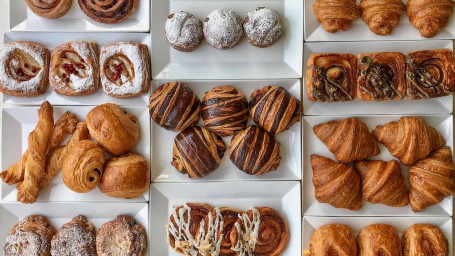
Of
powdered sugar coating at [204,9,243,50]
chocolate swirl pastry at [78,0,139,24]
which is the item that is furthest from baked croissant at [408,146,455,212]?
chocolate swirl pastry at [78,0,139,24]

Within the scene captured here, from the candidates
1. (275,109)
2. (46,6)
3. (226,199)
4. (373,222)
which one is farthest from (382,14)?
(46,6)

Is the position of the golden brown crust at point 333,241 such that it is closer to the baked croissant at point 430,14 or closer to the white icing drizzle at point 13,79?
the baked croissant at point 430,14

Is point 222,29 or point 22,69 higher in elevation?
point 222,29

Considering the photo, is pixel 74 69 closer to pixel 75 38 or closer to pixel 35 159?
pixel 75 38

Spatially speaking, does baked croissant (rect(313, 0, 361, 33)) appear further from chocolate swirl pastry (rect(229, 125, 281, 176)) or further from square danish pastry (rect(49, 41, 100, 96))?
square danish pastry (rect(49, 41, 100, 96))

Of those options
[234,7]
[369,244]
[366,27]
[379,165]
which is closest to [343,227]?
[369,244]

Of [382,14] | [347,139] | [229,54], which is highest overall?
[382,14]

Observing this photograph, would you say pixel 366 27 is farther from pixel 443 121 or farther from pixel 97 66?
pixel 97 66
